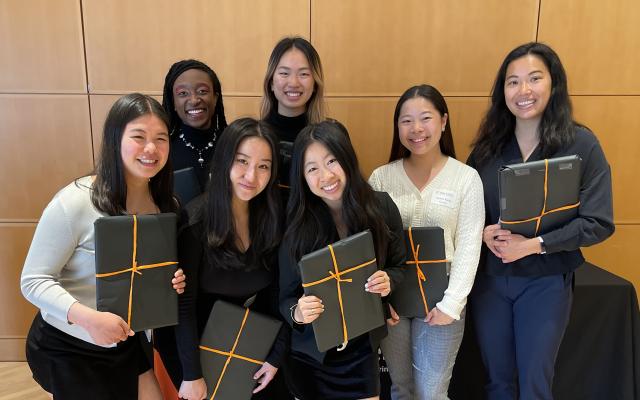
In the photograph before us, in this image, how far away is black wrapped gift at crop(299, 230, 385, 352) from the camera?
4.56 feet

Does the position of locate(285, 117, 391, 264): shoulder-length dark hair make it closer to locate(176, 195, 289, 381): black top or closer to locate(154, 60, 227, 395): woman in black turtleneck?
locate(176, 195, 289, 381): black top

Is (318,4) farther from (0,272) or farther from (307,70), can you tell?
(0,272)

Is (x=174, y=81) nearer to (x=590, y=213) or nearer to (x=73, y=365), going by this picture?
(x=73, y=365)

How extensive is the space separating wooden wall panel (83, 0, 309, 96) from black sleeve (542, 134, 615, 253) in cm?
185

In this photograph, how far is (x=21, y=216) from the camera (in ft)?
9.53

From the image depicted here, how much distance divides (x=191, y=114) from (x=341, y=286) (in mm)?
1232

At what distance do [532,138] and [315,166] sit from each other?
3.24ft

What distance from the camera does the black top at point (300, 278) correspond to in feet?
5.07

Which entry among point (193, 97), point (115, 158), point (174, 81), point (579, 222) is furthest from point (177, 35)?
point (579, 222)

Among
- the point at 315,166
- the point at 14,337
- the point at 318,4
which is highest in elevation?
the point at 318,4

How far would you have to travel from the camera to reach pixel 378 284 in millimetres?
1458

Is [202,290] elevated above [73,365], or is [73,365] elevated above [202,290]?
[202,290]

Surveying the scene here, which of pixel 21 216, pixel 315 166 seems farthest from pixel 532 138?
pixel 21 216

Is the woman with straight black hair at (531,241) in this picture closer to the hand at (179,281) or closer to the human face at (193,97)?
the hand at (179,281)
